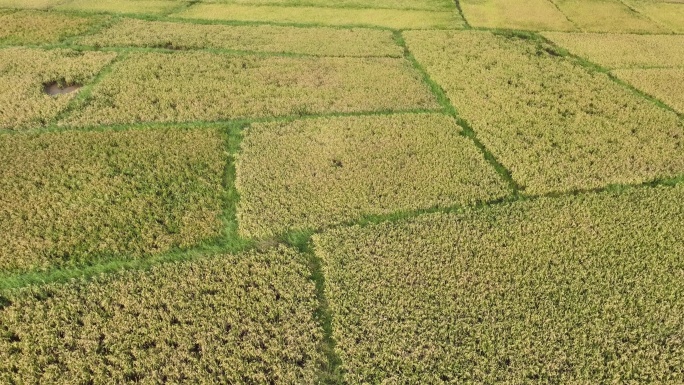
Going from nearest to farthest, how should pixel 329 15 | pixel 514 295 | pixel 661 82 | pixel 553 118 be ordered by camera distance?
1. pixel 514 295
2. pixel 553 118
3. pixel 661 82
4. pixel 329 15

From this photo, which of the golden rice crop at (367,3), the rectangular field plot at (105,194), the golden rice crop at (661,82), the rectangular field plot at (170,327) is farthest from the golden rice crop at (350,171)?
the golden rice crop at (367,3)

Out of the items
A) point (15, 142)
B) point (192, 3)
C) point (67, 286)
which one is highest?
point (192, 3)

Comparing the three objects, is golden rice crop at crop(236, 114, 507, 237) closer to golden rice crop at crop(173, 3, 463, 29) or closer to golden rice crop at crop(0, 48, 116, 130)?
golden rice crop at crop(0, 48, 116, 130)

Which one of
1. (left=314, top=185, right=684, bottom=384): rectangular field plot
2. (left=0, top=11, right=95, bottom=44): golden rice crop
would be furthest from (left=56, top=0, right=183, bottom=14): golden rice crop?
(left=314, top=185, right=684, bottom=384): rectangular field plot

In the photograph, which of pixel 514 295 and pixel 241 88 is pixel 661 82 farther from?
pixel 241 88

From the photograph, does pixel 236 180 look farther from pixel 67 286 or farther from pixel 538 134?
pixel 538 134

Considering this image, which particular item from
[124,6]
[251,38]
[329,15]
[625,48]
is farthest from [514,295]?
[124,6]

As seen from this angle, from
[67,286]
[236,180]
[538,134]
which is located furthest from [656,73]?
[67,286]
